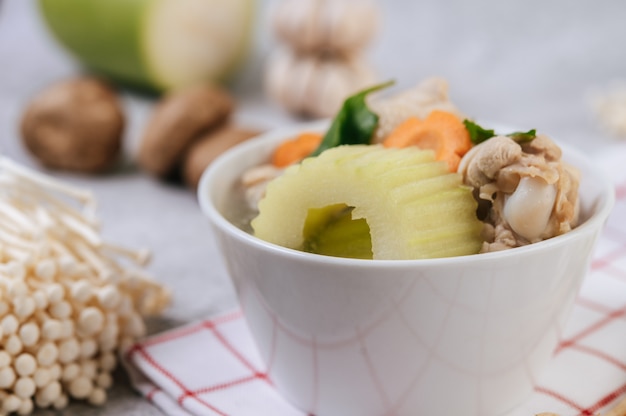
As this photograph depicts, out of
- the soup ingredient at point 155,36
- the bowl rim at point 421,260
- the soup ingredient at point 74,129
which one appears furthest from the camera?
the soup ingredient at point 155,36

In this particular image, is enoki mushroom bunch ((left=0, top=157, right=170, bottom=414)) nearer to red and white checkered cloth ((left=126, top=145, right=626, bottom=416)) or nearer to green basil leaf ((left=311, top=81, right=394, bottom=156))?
red and white checkered cloth ((left=126, top=145, right=626, bottom=416))

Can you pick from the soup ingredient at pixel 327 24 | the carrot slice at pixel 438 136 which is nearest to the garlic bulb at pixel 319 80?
the soup ingredient at pixel 327 24

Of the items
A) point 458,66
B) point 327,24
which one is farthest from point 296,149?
point 458,66

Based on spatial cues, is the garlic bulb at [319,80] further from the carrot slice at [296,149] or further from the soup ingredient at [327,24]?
the carrot slice at [296,149]

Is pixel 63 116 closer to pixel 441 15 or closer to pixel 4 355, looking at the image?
pixel 4 355

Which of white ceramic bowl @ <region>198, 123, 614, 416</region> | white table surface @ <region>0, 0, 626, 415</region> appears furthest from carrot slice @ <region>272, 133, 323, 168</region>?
white table surface @ <region>0, 0, 626, 415</region>

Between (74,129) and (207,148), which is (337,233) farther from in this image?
(74,129)
